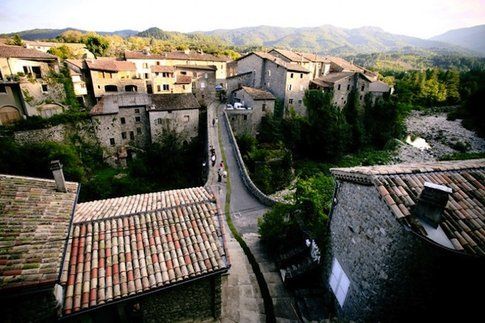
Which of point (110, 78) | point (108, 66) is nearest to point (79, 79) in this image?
point (110, 78)

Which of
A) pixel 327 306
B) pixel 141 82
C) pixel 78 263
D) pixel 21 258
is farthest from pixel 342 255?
pixel 141 82

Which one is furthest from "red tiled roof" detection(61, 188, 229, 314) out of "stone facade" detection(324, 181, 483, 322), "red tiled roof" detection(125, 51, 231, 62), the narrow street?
"red tiled roof" detection(125, 51, 231, 62)

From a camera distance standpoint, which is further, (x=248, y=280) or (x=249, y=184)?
(x=249, y=184)

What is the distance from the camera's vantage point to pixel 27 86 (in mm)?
30375

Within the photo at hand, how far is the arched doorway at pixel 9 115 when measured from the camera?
28.8 meters

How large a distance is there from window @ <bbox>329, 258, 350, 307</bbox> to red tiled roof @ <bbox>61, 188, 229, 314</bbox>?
5.13 meters

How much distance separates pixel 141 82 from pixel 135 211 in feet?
116

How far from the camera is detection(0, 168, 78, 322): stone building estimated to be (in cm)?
592

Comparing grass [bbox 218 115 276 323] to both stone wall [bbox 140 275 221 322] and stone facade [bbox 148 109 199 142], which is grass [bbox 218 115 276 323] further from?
stone facade [bbox 148 109 199 142]

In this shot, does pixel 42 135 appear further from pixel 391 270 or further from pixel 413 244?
pixel 413 244

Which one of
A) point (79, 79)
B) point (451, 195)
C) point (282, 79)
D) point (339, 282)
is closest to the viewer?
point (451, 195)

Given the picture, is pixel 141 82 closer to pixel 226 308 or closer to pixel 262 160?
pixel 262 160

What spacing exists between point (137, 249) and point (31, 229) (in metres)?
3.16

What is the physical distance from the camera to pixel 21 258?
6402mm
